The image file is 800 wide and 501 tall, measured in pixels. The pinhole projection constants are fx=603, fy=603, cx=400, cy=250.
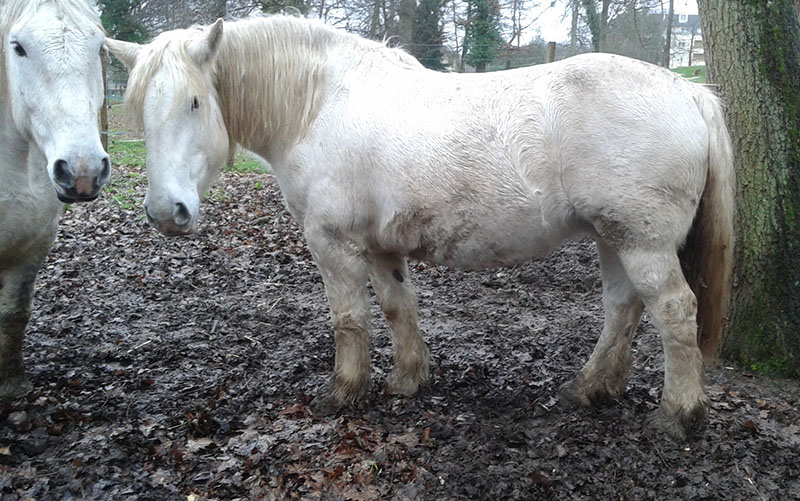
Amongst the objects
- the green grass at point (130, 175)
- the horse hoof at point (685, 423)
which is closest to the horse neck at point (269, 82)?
the horse hoof at point (685, 423)

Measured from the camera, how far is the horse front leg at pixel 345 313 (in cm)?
315

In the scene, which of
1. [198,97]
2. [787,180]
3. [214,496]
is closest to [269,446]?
[214,496]

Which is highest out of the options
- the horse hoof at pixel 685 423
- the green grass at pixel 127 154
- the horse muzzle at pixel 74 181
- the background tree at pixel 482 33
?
the background tree at pixel 482 33

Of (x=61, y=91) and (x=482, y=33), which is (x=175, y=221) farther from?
(x=482, y=33)

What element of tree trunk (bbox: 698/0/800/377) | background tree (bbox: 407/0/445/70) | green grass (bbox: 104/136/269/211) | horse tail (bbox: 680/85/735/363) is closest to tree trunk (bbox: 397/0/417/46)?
background tree (bbox: 407/0/445/70)

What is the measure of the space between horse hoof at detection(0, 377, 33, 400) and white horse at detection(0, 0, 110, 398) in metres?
0.71

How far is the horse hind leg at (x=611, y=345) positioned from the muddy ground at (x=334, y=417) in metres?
0.10

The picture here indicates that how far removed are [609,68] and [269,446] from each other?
239 cm

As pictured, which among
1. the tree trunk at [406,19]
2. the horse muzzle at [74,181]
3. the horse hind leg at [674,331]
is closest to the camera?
the horse muzzle at [74,181]

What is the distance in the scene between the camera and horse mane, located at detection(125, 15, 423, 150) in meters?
3.15

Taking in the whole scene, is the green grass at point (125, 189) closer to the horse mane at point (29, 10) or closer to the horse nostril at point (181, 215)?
the horse mane at point (29, 10)

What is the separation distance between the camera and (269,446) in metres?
2.88

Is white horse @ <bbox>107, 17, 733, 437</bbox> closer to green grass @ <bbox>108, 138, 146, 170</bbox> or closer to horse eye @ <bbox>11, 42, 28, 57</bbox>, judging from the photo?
horse eye @ <bbox>11, 42, 28, 57</bbox>

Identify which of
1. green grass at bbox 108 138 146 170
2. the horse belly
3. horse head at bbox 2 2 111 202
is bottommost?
green grass at bbox 108 138 146 170
